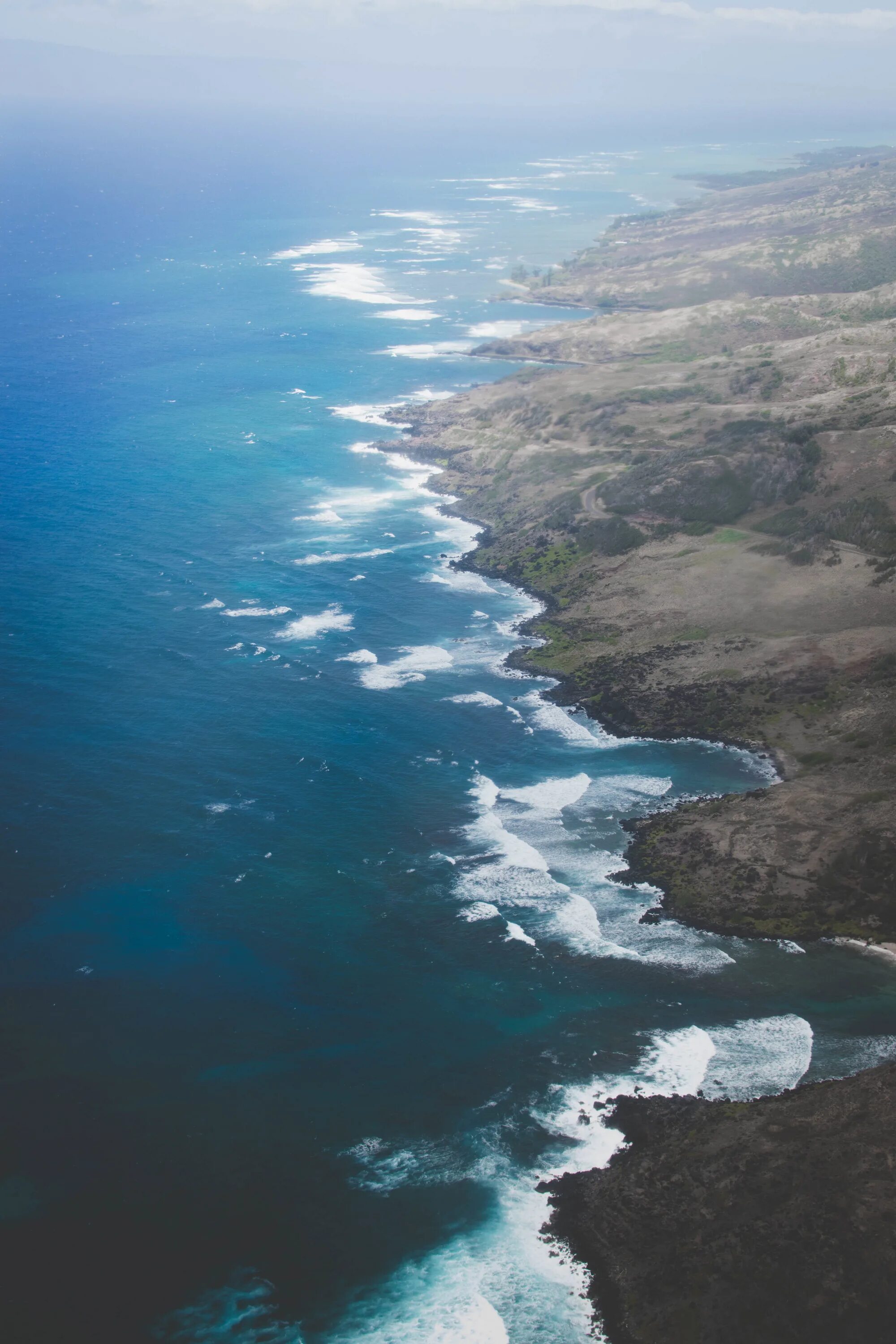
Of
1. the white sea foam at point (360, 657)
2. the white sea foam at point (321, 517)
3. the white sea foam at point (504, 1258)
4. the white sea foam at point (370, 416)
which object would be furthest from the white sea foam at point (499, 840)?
the white sea foam at point (370, 416)

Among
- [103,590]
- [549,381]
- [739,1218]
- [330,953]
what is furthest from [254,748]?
[549,381]

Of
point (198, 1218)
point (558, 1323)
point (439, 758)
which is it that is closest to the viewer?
point (558, 1323)

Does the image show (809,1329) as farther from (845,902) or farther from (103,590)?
(103,590)

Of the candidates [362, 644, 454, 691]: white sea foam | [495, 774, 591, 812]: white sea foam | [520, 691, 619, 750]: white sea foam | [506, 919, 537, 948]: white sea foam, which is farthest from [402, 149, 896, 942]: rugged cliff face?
[506, 919, 537, 948]: white sea foam

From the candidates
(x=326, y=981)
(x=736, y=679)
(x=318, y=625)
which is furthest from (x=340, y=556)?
(x=326, y=981)

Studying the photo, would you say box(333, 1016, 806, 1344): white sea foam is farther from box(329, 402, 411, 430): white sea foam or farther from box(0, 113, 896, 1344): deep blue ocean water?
box(329, 402, 411, 430): white sea foam

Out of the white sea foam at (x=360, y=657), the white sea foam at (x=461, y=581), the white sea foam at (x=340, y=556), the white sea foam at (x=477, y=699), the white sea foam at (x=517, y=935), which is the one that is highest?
the white sea foam at (x=340, y=556)

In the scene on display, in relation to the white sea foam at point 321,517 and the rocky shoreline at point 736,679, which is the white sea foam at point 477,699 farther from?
the white sea foam at point 321,517
